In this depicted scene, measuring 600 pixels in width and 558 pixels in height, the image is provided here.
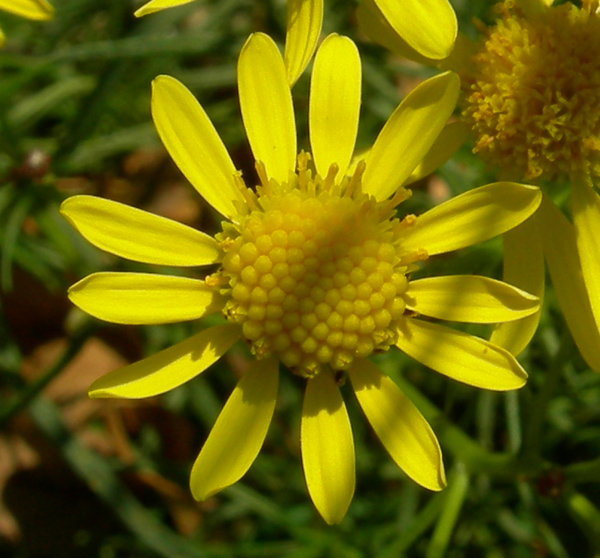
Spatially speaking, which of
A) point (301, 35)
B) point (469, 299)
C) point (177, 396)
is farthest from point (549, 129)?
point (177, 396)

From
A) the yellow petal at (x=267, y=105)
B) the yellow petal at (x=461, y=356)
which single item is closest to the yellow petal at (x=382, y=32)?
the yellow petal at (x=267, y=105)

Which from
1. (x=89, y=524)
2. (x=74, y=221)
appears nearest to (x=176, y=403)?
(x=89, y=524)

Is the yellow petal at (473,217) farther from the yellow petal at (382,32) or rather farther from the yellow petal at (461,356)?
the yellow petal at (382,32)

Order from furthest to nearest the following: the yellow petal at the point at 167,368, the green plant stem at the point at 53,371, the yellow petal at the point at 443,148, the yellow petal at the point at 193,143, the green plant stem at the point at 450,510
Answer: the green plant stem at the point at 53,371 < the green plant stem at the point at 450,510 < the yellow petal at the point at 443,148 < the yellow petal at the point at 193,143 < the yellow petal at the point at 167,368

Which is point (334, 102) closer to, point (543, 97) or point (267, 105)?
point (267, 105)

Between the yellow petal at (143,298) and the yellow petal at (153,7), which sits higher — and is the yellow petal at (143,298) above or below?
below

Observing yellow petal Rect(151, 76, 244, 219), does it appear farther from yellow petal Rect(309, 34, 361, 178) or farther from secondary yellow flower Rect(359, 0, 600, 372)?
secondary yellow flower Rect(359, 0, 600, 372)

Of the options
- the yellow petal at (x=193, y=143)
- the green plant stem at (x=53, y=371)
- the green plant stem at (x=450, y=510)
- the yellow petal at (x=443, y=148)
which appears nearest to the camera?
the yellow petal at (x=193, y=143)
